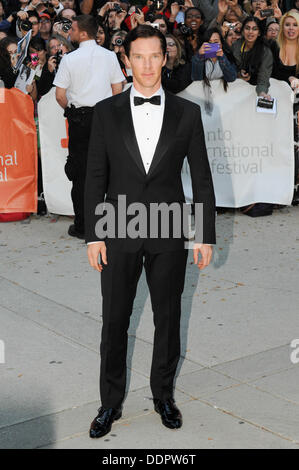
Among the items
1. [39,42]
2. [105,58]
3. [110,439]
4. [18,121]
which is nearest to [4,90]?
[18,121]

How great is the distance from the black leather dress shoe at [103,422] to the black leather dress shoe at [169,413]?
0.23 meters

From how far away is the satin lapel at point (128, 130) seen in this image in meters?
3.78

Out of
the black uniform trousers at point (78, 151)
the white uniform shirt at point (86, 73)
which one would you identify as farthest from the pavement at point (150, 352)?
the white uniform shirt at point (86, 73)

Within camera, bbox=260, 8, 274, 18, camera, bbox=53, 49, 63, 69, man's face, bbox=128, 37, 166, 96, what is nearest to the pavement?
man's face, bbox=128, 37, 166, 96

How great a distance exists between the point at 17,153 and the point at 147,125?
534 centimetres

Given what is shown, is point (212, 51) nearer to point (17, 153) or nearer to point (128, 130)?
point (17, 153)

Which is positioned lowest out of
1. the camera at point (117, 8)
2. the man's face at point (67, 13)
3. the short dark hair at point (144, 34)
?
the short dark hair at point (144, 34)

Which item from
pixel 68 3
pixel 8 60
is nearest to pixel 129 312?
pixel 8 60

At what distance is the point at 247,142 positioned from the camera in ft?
29.5

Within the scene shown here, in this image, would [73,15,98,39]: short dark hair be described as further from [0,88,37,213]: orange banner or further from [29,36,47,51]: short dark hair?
[29,36,47,51]: short dark hair

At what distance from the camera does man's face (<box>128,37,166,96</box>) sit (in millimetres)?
3711

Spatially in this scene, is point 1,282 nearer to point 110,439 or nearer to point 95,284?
point 95,284

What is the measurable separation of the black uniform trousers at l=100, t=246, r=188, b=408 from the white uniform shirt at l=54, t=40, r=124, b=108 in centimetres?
398

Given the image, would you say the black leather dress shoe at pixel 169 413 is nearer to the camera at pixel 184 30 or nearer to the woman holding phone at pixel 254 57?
the woman holding phone at pixel 254 57
